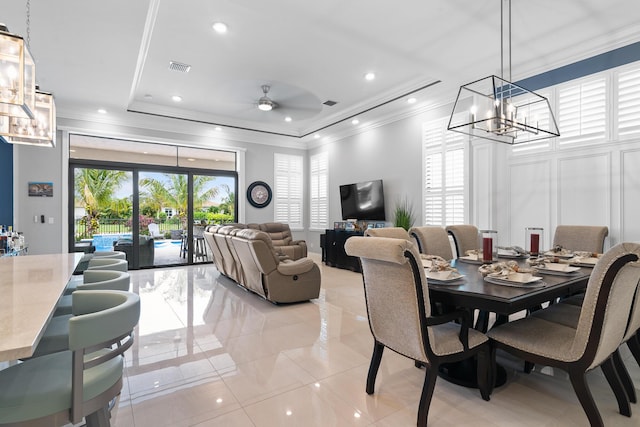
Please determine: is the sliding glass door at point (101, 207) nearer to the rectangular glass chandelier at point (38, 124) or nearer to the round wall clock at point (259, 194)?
the round wall clock at point (259, 194)

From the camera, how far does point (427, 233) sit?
11.5 feet

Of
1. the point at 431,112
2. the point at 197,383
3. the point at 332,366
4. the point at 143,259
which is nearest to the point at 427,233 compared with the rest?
the point at 332,366

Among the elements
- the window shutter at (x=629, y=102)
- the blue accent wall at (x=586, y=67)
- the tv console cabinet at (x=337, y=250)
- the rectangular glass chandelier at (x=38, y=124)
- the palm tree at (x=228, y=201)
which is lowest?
the tv console cabinet at (x=337, y=250)

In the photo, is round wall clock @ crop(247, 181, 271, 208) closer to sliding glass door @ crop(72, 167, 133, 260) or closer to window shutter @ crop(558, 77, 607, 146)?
sliding glass door @ crop(72, 167, 133, 260)

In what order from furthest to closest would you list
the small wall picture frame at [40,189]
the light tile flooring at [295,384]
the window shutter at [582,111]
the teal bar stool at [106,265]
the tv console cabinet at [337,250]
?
the tv console cabinet at [337,250] → the small wall picture frame at [40,189] → the window shutter at [582,111] → the teal bar stool at [106,265] → the light tile flooring at [295,384]

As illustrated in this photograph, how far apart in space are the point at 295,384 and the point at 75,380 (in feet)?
4.91

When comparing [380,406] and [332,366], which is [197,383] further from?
[380,406]

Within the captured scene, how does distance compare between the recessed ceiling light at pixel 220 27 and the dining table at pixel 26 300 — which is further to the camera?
the recessed ceiling light at pixel 220 27

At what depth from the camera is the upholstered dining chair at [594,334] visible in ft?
5.32

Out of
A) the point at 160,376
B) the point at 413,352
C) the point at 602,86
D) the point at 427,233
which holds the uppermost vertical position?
the point at 602,86

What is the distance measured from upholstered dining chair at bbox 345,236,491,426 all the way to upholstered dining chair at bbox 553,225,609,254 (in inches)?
90.9

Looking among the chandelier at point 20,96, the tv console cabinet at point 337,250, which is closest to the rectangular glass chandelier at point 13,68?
the chandelier at point 20,96

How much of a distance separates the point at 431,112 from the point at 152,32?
14.2ft

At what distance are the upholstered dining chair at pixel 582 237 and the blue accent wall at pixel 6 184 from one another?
787cm
